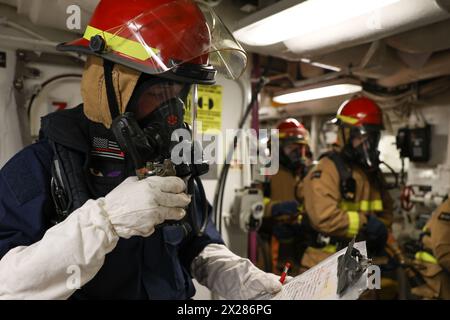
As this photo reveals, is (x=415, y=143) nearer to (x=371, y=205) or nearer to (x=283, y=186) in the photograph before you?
(x=371, y=205)

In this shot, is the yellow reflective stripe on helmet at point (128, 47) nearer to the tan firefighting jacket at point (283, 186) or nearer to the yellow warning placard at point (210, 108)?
the yellow warning placard at point (210, 108)

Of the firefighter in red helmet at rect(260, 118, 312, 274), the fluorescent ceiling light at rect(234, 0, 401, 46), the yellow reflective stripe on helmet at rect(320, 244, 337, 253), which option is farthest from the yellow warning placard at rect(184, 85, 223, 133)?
the firefighter in red helmet at rect(260, 118, 312, 274)

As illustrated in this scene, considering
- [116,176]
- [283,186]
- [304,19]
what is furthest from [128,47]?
[283,186]

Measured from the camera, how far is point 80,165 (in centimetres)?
115

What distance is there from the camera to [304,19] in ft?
5.89

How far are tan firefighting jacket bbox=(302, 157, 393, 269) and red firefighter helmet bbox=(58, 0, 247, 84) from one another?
Result: 1798 millimetres

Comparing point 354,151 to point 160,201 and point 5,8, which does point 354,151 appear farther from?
point 5,8

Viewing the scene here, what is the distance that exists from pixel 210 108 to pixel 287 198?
2.17 meters

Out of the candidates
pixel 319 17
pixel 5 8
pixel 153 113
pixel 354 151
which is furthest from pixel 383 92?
pixel 5 8

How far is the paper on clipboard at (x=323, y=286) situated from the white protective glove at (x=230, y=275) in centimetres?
12

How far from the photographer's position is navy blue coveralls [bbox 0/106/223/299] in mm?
1050

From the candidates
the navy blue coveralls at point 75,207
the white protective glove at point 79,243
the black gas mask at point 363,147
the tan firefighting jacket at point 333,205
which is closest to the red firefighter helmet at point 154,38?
the navy blue coveralls at point 75,207

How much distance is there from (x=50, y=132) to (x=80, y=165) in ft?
0.48

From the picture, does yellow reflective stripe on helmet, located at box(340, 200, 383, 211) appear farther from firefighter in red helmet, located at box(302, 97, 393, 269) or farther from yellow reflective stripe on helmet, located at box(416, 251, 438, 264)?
yellow reflective stripe on helmet, located at box(416, 251, 438, 264)
